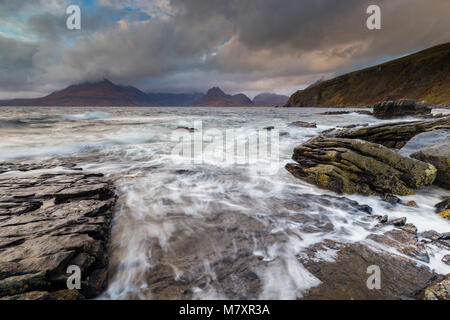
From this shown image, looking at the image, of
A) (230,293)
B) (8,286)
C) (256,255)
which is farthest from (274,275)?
(8,286)

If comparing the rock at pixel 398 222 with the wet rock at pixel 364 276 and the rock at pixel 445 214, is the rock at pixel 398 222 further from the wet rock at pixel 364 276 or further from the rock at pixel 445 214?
the rock at pixel 445 214

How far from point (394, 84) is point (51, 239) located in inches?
6677

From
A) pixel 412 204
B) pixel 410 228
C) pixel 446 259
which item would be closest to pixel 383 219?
pixel 410 228

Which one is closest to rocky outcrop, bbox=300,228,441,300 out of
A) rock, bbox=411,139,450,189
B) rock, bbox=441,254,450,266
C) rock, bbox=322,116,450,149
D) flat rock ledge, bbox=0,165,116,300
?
rock, bbox=441,254,450,266

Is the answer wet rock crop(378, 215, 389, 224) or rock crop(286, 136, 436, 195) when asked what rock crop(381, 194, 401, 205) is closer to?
rock crop(286, 136, 436, 195)

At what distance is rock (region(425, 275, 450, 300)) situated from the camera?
2.64 m

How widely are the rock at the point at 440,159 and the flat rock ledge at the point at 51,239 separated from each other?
10.1 m

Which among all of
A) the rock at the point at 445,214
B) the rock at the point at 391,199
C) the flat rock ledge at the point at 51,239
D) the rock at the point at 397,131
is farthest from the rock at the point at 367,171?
the flat rock ledge at the point at 51,239

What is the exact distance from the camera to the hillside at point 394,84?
9906cm

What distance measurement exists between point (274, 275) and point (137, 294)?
2.31m

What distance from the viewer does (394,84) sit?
4764 inches

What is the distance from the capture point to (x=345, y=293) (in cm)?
290

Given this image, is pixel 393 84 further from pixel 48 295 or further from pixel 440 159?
pixel 48 295

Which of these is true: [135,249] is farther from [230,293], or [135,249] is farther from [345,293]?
[345,293]
